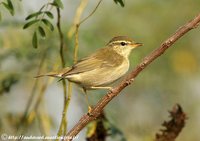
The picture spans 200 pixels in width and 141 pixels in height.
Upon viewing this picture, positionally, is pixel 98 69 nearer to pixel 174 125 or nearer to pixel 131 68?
pixel 131 68

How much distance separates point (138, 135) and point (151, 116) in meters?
1.25

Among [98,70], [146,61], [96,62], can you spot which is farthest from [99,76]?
[146,61]

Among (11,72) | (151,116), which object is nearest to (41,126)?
(11,72)

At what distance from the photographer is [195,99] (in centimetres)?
736

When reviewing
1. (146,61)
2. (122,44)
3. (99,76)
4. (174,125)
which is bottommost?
(99,76)

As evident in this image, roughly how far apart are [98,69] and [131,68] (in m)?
0.55

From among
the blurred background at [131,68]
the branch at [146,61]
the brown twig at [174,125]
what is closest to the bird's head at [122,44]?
the blurred background at [131,68]

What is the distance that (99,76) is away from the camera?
5004 millimetres

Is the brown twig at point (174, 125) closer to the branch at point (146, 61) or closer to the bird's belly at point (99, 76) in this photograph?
the branch at point (146, 61)

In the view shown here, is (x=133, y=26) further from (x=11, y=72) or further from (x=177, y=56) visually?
(x=11, y=72)

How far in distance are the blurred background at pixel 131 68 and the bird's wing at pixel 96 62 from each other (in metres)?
0.12

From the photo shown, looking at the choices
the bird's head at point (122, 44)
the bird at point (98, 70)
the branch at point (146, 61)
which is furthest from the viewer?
the bird's head at point (122, 44)

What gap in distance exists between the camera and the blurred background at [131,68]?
5.28 m

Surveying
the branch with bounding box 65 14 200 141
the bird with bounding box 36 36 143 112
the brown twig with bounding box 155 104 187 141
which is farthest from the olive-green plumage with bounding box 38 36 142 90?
the branch with bounding box 65 14 200 141
